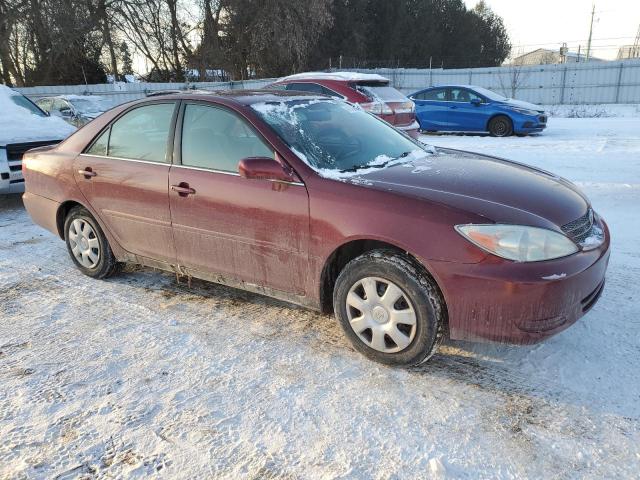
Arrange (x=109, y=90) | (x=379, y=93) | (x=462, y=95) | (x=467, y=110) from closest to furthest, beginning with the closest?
(x=379, y=93)
(x=467, y=110)
(x=462, y=95)
(x=109, y=90)

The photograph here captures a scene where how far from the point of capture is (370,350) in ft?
9.82

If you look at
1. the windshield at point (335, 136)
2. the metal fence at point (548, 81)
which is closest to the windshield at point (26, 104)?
the windshield at point (335, 136)

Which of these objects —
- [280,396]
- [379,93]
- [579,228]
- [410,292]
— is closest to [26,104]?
[379,93]

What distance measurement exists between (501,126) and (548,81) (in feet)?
47.5

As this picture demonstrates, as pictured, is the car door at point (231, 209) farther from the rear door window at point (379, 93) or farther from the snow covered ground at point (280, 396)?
the rear door window at point (379, 93)

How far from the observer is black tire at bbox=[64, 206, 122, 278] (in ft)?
14.0

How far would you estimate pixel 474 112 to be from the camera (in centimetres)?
1316

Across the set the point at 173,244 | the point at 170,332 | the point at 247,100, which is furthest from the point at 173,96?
the point at 170,332

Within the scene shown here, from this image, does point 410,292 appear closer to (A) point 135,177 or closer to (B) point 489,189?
(B) point 489,189

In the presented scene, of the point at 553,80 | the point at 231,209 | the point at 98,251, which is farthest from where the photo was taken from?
the point at 553,80

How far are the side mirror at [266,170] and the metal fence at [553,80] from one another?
2435cm

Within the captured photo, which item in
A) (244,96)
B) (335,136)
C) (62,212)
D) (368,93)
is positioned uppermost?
(244,96)

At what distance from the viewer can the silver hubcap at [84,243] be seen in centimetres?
435

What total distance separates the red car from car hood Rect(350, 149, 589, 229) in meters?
0.01
